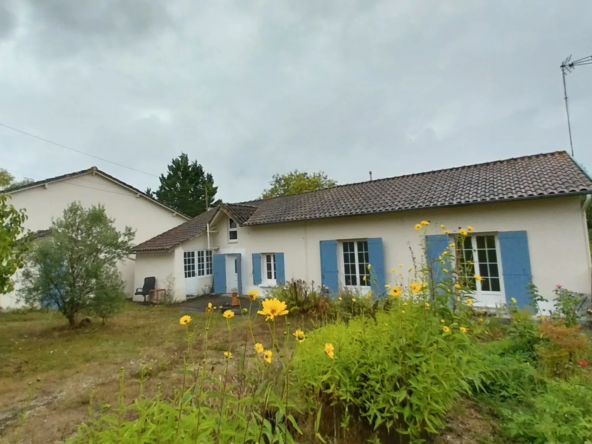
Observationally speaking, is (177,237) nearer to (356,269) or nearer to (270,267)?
(270,267)

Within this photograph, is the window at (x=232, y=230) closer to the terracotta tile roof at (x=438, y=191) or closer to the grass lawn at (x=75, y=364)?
the terracotta tile roof at (x=438, y=191)

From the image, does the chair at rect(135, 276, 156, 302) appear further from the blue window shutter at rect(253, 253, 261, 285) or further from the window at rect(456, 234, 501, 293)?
the window at rect(456, 234, 501, 293)

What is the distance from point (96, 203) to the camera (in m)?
16.4

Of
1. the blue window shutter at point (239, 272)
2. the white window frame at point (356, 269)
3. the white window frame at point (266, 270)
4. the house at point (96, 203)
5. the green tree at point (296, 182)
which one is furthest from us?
the green tree at point (296, 182)

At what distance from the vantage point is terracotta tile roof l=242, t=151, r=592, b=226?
325 inches

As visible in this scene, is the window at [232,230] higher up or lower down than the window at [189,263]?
higher up

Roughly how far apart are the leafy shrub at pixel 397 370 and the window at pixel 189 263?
13.5 metres

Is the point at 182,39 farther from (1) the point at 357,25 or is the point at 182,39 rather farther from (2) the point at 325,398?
(2) the point at 325,398

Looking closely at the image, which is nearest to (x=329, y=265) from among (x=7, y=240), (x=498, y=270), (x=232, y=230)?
(x=498, y=270)

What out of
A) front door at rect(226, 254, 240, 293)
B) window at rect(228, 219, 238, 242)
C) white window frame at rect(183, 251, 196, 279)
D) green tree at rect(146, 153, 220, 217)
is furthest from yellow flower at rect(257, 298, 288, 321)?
green tree at rect(146, 153, 220, 217)

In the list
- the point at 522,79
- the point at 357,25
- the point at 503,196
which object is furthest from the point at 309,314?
the point at 522,79

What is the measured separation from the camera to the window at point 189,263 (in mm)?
14829

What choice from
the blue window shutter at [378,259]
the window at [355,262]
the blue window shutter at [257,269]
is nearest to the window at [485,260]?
the blue window shutter at [378,259]

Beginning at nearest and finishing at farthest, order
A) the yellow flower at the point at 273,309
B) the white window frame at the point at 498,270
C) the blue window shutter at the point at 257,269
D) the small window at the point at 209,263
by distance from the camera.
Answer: the yellow flower at the point at 273,309, the white window frame at the point at 498,270, the blue window shutter at the point at 257,269, the small window at the point at 209,263
